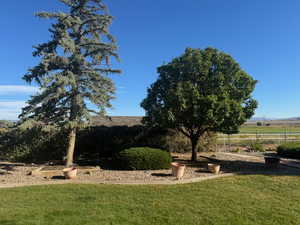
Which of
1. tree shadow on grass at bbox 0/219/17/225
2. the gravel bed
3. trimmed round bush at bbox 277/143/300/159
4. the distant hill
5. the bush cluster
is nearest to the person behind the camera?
tree shadow on grass at bbox 0/219/17/225

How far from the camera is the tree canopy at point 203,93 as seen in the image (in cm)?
920

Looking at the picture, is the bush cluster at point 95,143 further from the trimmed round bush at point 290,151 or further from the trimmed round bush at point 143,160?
the trimmed round bush at point 290,151

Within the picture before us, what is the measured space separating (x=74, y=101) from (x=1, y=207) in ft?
17.4

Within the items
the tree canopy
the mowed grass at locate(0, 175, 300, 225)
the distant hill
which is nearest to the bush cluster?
the distant hill

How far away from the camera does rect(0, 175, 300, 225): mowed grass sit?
4203 mm

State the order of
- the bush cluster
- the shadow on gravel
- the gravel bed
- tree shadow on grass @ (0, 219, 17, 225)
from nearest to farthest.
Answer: tree shadow on grass @ (0, 219, 17, 225) → the gravel bed → the shadow on gravel → the bush cluster

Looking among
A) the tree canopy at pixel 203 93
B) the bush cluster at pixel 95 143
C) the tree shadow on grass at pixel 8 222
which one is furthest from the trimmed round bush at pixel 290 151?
the tree shadow on grass at pixel 8 222

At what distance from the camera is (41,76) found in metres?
8.64

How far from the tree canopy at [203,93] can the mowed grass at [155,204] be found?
343cm

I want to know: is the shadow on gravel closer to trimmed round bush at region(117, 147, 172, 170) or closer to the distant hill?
trimmed round bush at region(117, 147, 172, 170)

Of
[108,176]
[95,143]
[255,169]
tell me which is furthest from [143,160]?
[95,143]

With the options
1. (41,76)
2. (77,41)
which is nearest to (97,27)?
(77,41)

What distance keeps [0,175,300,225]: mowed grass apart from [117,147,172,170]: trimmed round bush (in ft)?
8.14

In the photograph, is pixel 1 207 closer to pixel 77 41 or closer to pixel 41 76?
pixel 41 76
